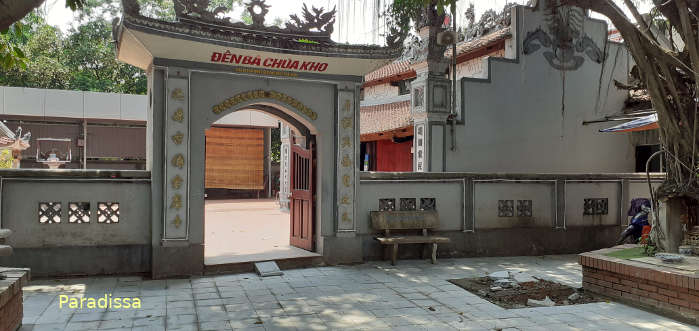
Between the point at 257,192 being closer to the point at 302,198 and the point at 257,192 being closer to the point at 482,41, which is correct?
the point at 482,41

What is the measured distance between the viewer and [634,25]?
661 centimetres

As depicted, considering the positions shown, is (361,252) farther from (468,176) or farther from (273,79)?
(273,79)

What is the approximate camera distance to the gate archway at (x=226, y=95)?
7375mm

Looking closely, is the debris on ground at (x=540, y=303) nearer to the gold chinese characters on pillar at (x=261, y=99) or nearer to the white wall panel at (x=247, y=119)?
the gold chinese characters on pillar at (x=261, y=99)

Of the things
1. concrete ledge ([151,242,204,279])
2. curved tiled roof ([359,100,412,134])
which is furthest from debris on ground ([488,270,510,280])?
curved tiled roof ([359,100,412,134])

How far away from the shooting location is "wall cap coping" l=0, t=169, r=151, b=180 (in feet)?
22.9

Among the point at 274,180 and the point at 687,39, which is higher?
the point at 687,39

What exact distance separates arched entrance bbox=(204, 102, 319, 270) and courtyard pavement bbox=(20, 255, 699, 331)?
3.58 ft

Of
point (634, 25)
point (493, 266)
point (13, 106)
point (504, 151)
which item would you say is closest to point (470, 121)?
point (504, 151)

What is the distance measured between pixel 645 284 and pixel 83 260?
7.48m

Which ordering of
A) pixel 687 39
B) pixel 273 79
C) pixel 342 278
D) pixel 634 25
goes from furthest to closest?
pixel 273 79 → pixel 342 278 → pixel 634 25 → pixel 687 39

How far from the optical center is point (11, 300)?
454cm

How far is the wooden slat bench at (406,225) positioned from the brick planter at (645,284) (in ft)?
8.60

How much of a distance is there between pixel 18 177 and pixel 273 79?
13.0 ft
